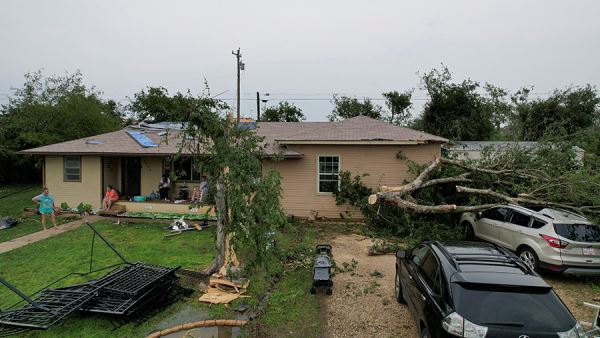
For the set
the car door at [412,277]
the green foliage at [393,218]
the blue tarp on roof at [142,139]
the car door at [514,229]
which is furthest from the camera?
the blue tarp on roof at [142,139]

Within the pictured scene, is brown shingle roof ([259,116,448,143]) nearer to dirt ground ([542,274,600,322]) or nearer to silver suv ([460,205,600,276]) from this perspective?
silver suv ([460,205,600,276])

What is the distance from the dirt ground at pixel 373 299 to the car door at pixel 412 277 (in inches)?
17.9

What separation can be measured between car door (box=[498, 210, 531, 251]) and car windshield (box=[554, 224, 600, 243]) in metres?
0.76

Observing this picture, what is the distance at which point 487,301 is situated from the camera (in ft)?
13.7

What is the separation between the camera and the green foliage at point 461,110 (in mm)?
35062

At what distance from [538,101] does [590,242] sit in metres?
33.8

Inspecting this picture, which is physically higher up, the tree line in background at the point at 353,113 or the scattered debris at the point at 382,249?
the tree line in background at the point at 353,113

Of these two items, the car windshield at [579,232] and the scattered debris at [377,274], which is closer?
the car windshield at [579,232]

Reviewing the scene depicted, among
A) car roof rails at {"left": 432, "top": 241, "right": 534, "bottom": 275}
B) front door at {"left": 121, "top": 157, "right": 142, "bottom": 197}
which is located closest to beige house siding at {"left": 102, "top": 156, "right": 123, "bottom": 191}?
front door at {"left": 121, "top": 157, "right": 142, "bottom": 197}

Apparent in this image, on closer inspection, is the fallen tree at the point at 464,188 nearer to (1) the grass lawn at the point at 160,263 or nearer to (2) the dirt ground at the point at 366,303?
(2) the dirt ground at the point at 366,303

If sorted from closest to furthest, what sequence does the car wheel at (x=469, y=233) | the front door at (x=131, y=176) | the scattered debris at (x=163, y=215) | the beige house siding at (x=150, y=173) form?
1. the car wheel at (x=469, y=233)
2. the scattered debris at (x=163, y=215)
3. the beige house siding at (x=150, y=173)
4. the front door at (x=131, y=176)

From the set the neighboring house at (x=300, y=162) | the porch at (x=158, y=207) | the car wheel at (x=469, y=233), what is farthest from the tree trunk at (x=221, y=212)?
the car wheel at (x=469, y=233)

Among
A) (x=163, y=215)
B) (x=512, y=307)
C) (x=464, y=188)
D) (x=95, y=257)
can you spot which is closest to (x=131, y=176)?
(x=163, y=215)

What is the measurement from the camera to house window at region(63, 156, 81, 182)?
52.3 feet
